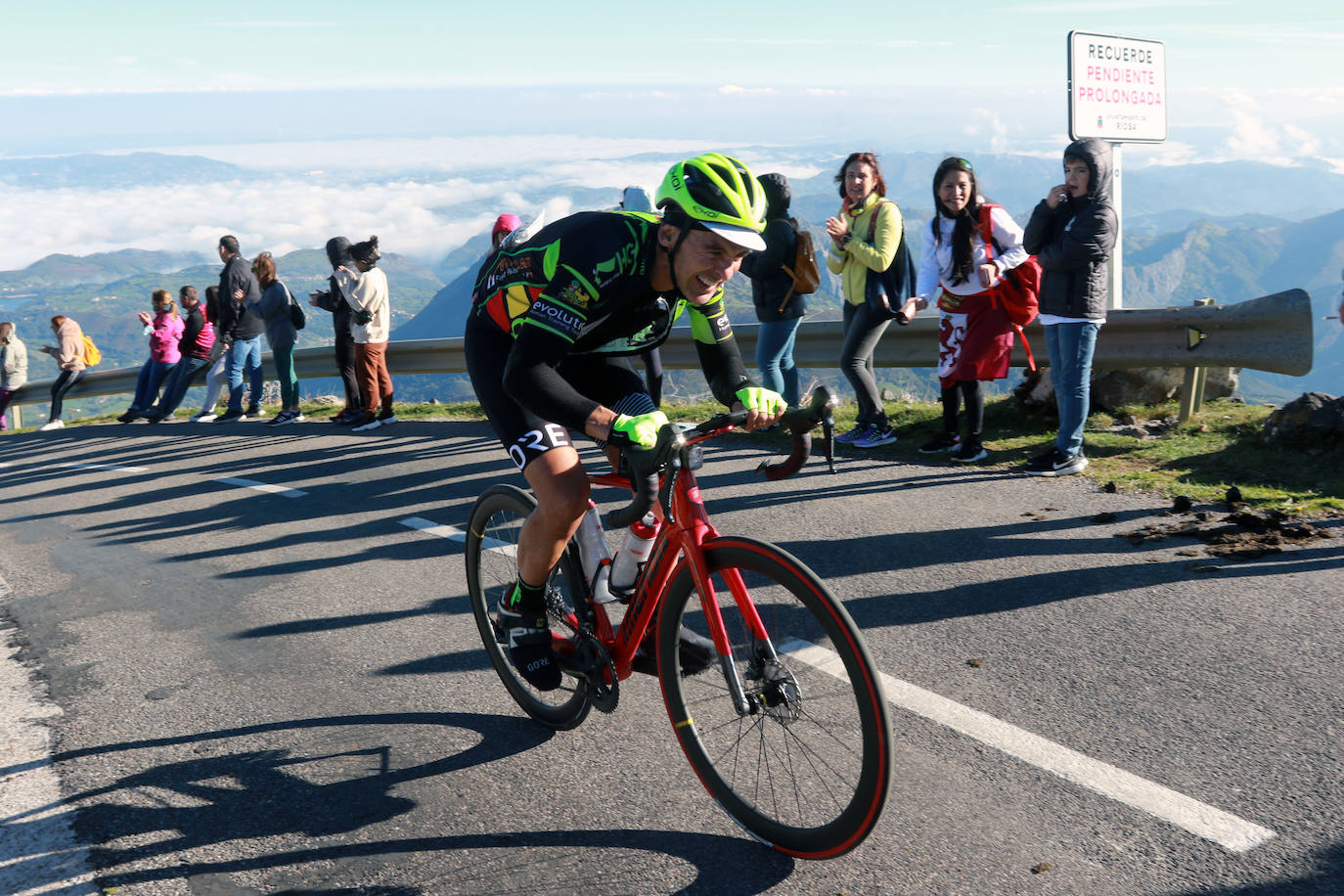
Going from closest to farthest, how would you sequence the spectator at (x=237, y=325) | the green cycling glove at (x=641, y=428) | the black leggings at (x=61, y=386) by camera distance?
1. the green cycling glove at (x=641, y=428)
2. the spectator at (x=237, y=325)
3. the black leggings at (x=61, y=386)

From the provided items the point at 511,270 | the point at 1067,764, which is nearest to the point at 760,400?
the point at 511,270

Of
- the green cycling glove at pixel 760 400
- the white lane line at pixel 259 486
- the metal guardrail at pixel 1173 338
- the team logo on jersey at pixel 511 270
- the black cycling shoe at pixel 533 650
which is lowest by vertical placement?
the white lane line at pixel 259 486

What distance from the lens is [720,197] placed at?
3.08m


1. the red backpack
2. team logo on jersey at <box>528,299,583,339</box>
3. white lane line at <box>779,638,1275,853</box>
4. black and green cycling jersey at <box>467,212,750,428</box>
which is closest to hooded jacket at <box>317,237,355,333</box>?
the red backpack

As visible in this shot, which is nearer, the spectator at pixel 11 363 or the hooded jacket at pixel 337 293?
the hooded jacket at pixel 337 293

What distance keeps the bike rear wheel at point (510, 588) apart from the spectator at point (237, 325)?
10422 millimetres

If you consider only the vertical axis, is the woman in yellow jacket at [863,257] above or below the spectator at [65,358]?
above

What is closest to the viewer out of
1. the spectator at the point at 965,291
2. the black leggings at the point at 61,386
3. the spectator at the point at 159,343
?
the spectator at the point at 965,291

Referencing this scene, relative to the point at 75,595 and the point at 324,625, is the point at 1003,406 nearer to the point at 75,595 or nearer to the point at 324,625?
the point at 324,625

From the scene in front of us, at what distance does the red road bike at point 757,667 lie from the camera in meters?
2.62

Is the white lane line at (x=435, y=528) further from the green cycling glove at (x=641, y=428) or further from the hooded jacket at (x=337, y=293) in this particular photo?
the hooded jacket at (x=337, y=293)

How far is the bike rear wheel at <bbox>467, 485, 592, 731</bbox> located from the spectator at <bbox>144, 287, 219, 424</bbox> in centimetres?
1223

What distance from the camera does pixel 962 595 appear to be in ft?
16.1

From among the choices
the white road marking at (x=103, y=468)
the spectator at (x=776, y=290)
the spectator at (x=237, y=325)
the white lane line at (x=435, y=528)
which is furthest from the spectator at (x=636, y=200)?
the spectator at (x=237, y=325)
